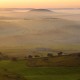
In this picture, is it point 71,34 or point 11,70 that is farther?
point 71,34

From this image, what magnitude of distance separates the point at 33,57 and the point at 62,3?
3.34 ft

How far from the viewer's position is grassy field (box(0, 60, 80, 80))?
2.71m

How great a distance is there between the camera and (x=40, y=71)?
2771 millimetres

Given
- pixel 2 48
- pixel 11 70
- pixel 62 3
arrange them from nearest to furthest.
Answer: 1. pixel 11 70
2. pixel 2 48
3. pixel 62 3

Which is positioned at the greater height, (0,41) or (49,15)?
(49,15)

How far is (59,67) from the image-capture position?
285cm

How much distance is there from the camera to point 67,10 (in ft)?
10.4

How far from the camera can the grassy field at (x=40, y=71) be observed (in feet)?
8.88

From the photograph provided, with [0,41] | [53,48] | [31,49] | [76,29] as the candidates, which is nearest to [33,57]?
[31,49]

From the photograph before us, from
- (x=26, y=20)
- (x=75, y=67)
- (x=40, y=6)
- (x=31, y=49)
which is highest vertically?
(x=40, y=6)

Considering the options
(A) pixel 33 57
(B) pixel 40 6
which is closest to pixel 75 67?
(A) pixel 33 57

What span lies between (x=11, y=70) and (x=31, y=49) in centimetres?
45

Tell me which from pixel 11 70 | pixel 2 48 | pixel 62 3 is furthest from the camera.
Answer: pixel 62 3

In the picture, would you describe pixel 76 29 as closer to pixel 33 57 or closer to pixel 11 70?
pixel 33 57
